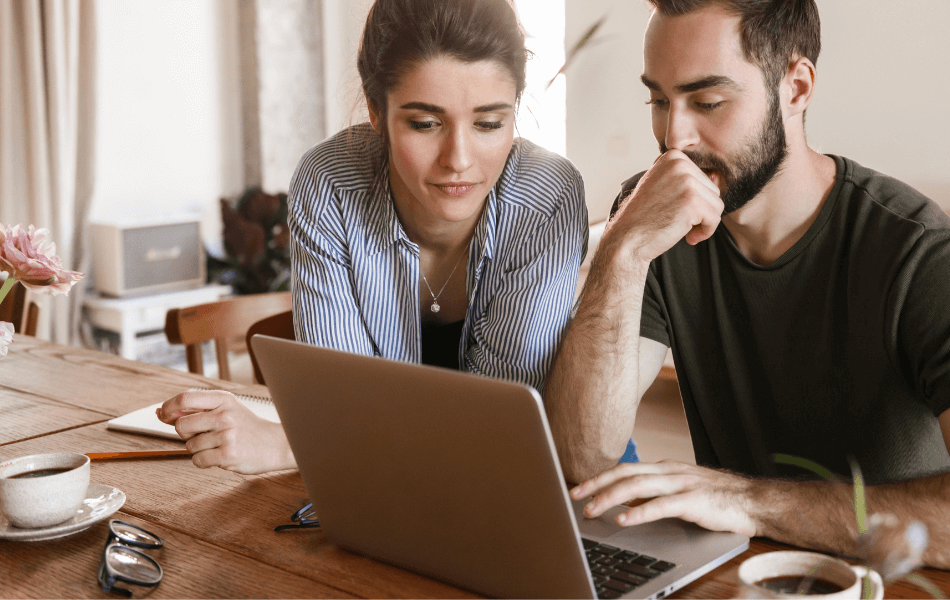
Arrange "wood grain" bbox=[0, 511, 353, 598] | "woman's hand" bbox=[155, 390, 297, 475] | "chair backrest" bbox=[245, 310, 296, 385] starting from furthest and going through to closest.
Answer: "chair backrest" bbox=[245, 310, 296, 385] → "woman's hand" bbox=[155, 390, 297, 475] → "wood grain" bbox=[0, 511, 353, 598]

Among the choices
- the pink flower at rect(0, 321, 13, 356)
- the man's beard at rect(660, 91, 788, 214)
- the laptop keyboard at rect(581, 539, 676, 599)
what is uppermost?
the man's beard at rect(660, 91, 788, 214)

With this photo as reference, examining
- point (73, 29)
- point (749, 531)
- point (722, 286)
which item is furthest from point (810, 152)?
point (73, 29)

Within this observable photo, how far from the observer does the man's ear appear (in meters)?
1.30

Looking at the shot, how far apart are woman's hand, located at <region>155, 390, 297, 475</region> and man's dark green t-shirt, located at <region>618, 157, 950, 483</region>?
64 cm

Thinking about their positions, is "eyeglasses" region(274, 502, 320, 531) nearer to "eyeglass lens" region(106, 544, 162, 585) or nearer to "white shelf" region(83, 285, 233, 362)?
"eyeglass lens" region(106, 544, 162, 585)

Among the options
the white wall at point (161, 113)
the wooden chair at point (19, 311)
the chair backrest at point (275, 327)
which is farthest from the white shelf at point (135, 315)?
the chair backrest at point (275, 327)

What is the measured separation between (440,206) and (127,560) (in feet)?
2.29

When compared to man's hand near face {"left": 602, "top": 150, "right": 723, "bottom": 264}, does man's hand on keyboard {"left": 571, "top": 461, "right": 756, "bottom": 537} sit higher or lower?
lower

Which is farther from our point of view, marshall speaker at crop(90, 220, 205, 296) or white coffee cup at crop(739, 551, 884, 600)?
marshall speaker at crop(90, 220, 205, 296)

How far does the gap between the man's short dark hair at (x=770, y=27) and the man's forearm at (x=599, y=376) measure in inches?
13.7

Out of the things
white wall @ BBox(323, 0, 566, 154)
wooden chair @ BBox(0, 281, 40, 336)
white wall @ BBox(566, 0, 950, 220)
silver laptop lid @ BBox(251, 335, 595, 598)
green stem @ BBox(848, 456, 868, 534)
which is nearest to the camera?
green stem @ BBox(848, 456, 868, 534)

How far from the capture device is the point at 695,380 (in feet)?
4.59

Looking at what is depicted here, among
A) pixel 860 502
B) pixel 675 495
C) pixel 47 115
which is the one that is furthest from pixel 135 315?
pixel 860 502

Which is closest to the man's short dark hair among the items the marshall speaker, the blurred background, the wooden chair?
the wooden chair
